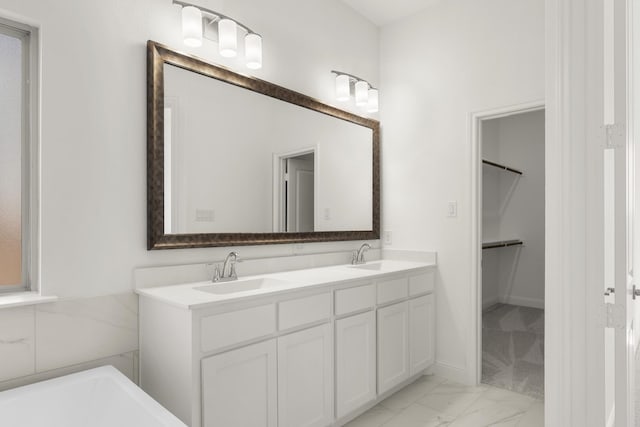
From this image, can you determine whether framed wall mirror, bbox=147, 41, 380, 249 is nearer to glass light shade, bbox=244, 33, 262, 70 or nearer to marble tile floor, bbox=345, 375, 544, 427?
glass light shade, bbox=244, 33, 262, 70

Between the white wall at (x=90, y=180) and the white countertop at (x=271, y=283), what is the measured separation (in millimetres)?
213

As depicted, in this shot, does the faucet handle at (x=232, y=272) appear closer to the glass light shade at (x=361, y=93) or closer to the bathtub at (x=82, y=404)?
the bathtub at (x=82, y=404)

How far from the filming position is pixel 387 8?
10.3ft

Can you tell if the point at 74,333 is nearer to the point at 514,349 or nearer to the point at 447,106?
the point at 447,106

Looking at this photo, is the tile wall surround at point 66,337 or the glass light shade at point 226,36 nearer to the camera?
the tile wall surround at point 66,337

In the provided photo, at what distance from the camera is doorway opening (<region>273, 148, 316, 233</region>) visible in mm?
2541

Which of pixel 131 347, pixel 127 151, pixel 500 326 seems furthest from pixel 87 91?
pixel 500 326

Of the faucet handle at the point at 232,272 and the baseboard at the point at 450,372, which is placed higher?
the faucet handle at the point at 232,272

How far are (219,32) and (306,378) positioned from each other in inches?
76.1

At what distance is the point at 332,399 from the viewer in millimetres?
2115

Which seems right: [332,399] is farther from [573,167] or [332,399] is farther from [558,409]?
[573,167]

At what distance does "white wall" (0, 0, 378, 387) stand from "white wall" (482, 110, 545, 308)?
4.22 meters

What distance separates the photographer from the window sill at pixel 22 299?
1459 mm

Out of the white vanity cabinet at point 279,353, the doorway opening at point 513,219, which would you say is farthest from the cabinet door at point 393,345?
the doorway opening at point 513,219
